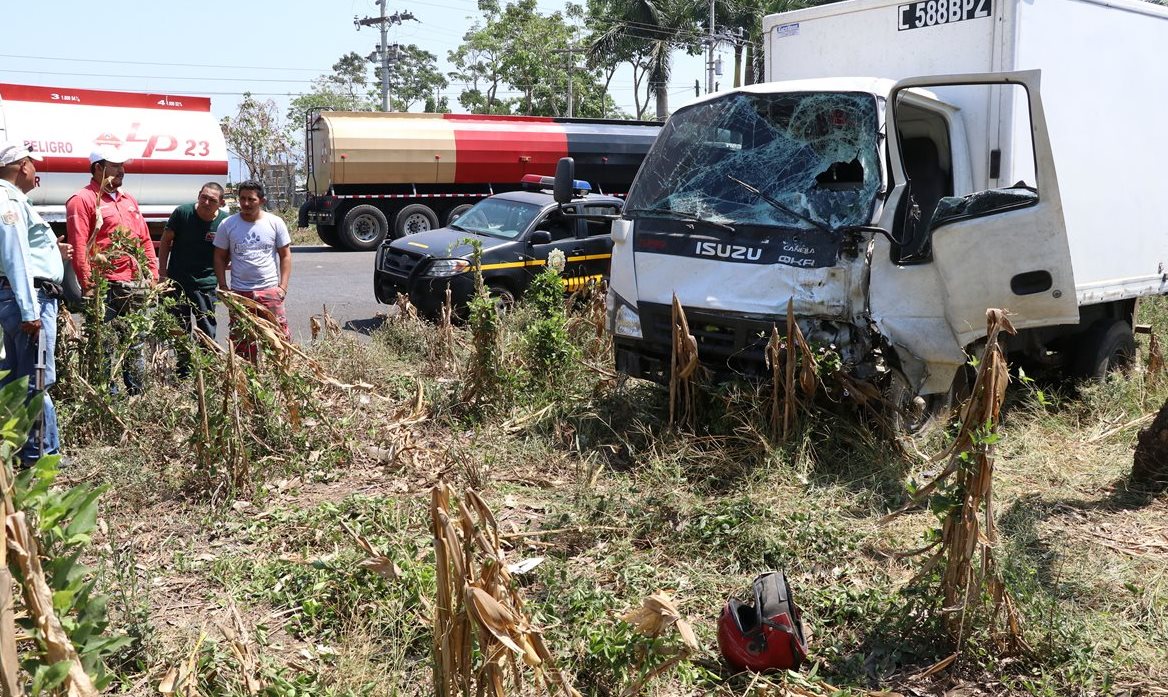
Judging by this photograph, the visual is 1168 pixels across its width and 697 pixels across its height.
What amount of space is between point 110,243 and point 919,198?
16.7ft

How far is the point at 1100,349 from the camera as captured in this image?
7.04 metres

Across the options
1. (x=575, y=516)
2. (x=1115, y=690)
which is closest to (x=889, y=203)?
(x=575, y=516)

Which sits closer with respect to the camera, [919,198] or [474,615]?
[474,615]

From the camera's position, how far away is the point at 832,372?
218 inches

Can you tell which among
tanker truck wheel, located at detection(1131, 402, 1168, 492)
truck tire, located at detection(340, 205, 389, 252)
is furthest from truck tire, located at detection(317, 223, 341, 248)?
tanker truck wheel, located at detection(1131, 402, 1168, 492)

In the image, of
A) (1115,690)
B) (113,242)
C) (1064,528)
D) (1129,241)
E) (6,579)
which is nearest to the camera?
(6,579)

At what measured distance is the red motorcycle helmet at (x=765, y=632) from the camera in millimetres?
3549

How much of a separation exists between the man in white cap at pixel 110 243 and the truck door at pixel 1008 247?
470 cm

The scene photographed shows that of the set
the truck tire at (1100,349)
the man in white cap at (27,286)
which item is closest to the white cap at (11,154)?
the man in white cap at (27,286)

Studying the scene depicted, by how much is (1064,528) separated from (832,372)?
4.53 ft

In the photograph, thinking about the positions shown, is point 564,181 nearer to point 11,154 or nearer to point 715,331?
point 715,331

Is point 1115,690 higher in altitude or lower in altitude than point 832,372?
lower

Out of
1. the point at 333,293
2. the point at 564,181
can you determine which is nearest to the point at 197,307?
the point at 564,181

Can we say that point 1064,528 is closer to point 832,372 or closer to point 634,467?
point 832,372
